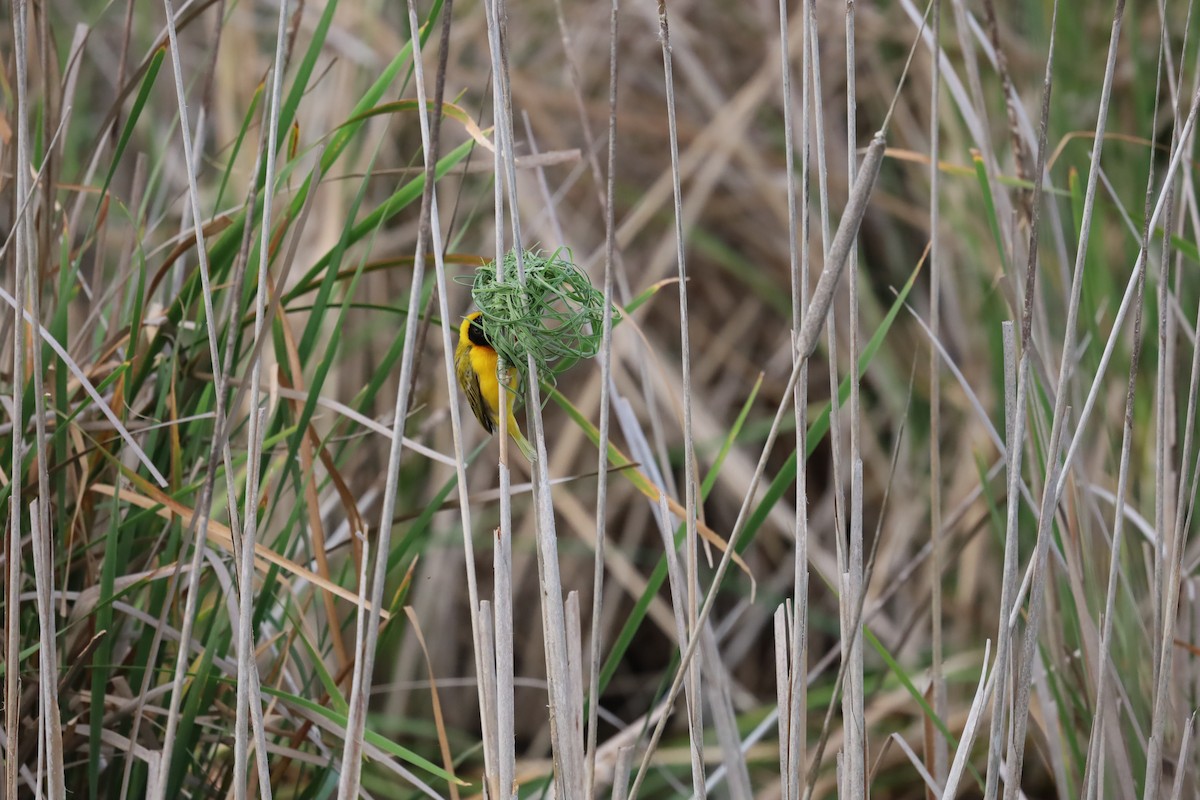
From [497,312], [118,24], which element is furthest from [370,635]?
[118,24]

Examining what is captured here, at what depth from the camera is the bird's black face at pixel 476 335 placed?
1135mm

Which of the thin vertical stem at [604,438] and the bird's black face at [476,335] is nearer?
the thin vertical stem at [604,438]

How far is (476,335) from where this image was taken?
1142mm

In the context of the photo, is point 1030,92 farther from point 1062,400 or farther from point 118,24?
point 118,24

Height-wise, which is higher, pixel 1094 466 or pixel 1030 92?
pixel 1030 92

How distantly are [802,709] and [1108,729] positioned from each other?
1.54 feet

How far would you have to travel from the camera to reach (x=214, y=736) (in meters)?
1.23

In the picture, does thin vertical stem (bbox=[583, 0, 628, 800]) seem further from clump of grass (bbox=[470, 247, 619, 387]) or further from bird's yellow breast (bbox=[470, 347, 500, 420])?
bird's yellow breast (bbox=[470, 347, 500, 420])

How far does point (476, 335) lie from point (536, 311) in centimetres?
12

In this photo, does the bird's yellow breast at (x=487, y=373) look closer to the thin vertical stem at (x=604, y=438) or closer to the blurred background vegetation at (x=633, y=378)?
the blurred background vegetation at (x=633, y=378)

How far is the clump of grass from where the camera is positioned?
1.01 meters

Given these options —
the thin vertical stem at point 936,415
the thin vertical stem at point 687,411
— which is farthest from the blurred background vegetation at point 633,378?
the thin vertical stem at point 687,411

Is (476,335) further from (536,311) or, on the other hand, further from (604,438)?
(604,438)

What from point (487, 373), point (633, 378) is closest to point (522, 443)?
point (487, 373)
